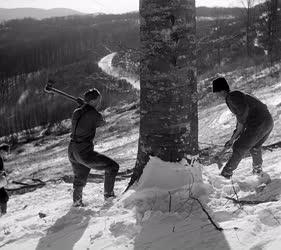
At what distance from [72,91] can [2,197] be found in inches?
2305

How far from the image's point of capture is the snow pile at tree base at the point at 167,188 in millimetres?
4617

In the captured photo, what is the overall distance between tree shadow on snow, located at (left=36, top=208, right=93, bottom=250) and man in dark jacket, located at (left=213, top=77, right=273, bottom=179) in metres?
1.90

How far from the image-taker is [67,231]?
4.68 m

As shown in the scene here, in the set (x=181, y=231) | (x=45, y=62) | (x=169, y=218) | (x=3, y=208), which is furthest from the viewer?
(x=45, y=62)

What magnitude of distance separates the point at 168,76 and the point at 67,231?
1998 mm

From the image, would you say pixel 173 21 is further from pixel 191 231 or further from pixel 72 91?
pixel 72 91

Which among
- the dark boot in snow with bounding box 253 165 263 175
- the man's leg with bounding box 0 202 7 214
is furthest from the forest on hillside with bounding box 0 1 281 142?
the man's leg with bounding box 0 202 7 214

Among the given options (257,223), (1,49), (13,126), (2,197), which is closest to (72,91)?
(13,126)

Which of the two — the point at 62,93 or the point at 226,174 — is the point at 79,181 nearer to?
the point at 62,93

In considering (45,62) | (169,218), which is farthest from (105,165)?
(45,62)

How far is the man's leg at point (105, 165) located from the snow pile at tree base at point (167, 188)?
0.82m

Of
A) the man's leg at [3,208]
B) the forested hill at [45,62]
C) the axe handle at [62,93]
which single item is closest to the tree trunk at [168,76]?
the axe handle at [62,93]

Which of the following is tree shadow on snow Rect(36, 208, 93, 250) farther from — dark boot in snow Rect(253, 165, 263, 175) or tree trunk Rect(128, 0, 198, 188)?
dark boot in snow Rect(253, 165, 263, 175)

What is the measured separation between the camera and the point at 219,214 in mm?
4266
